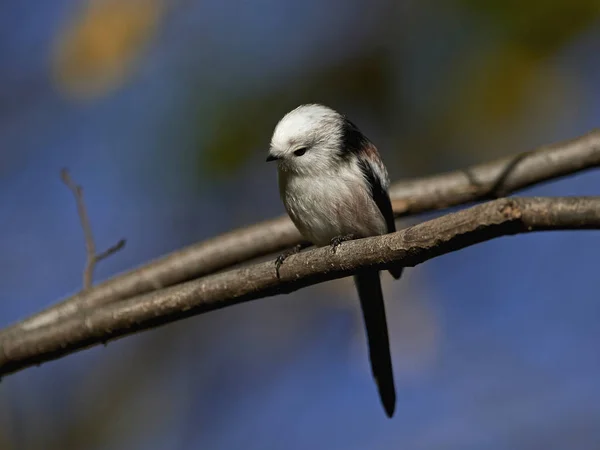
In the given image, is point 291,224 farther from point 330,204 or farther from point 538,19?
point 538,19

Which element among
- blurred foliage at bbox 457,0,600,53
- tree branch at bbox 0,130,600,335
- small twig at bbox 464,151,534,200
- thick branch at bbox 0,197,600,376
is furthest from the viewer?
blurred foliage at bbox 457,0,600,53

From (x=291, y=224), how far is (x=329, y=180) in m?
0.62

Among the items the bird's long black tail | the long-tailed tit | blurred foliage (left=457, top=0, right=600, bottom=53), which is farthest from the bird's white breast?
blurred foliage (left=457, top=0, right=600, bottom=53)

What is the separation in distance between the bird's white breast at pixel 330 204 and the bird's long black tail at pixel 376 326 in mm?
408

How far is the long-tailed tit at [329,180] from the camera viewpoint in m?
3.84

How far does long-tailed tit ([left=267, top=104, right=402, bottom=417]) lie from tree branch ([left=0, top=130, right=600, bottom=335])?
0.38m

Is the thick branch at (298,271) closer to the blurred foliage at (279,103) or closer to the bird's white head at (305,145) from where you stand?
the bird's white head at (305,145)

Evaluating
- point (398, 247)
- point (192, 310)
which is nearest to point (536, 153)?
point (398, 247)

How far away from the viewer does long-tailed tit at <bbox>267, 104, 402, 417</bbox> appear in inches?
151

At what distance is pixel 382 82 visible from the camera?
21.8 ft

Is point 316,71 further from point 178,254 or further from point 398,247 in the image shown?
point 398,247

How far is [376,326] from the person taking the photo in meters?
4.25

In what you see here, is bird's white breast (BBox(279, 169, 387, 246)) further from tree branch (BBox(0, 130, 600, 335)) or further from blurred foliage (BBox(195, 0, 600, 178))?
blurred foliage (BBox(195, 0, 600, 178))

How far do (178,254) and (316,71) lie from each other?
3131mm
